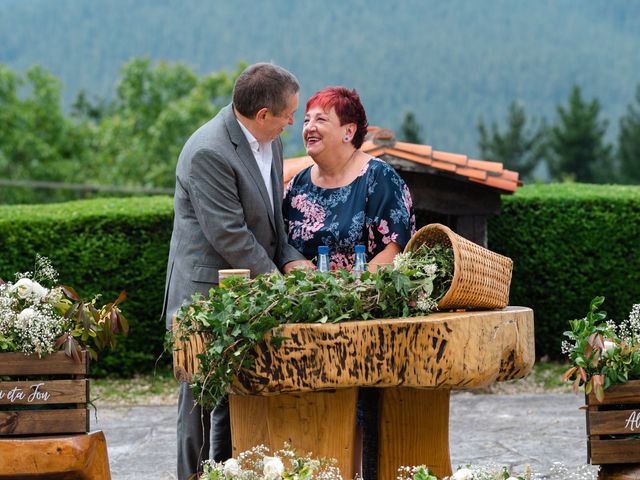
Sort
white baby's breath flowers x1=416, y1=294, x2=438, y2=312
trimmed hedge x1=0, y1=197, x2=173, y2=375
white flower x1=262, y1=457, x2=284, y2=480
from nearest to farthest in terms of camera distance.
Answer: white flower x1=262, y1=457, x2=284, y2=480
white baby's breath flowers x1=416, y1=294, x2=438, y2=312
trimmed hedge x1=0, y1=197, x2=173, y2=375

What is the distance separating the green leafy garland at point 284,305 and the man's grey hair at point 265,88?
0.85 metres

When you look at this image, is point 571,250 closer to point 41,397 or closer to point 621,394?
point 621,394

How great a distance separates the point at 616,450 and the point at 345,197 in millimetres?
1534

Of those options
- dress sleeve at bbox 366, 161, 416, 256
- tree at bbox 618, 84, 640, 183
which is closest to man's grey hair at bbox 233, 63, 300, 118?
dress sleeve at bbox 366, 161, 416, 256

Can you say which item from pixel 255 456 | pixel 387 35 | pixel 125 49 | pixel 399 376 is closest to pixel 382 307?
pixel 399 376

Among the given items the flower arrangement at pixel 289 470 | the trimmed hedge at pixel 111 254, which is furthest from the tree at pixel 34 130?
the flower arrangement at pixel 289 470

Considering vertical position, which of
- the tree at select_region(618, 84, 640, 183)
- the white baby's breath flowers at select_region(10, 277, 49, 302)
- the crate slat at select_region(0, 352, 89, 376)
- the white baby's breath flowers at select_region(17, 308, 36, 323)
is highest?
the tree at select_region(618, 84, 640, 183)

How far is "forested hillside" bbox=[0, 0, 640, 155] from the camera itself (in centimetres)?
8081

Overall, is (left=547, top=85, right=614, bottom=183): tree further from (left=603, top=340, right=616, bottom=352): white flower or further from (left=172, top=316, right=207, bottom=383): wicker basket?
(left=172, top=316, right=207, bottom=383): wicker basket

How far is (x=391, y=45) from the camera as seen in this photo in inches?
3681

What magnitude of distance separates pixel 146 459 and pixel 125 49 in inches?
4227

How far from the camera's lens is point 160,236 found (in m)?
8.59

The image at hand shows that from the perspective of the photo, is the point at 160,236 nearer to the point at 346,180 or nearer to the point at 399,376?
the point at 346,180

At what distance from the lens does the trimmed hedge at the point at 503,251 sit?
27.8ft
